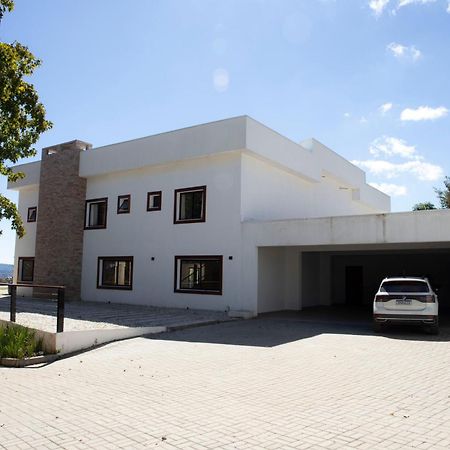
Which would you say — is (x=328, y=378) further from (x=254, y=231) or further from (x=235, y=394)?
(x=254, y=231)

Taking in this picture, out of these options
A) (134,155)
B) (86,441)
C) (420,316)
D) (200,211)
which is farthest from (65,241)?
(86,441)

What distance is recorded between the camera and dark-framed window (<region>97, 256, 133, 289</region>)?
21.0 metres

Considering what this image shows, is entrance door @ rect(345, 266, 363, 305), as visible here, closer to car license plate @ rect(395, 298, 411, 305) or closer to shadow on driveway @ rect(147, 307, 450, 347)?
shadow on driveway @ rect(147, 307, 450, 347)

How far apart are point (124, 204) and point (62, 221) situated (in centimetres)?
390

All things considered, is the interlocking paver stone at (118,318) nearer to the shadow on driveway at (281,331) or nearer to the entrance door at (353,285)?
the shadow on driveway at (281,331)

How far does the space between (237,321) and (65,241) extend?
11481 mm

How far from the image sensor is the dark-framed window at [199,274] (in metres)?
17.8

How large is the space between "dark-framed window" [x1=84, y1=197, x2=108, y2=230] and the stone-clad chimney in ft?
0.95

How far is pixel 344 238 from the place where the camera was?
49.9ft

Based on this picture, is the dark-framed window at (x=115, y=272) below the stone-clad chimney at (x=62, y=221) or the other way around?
below

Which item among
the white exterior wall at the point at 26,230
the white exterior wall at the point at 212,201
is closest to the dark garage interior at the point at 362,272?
the white exterior wall at the point at 212,201

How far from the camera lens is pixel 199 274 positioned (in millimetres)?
18469

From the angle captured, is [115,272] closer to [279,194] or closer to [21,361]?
[279,194]

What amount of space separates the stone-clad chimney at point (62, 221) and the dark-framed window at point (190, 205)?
6343 mm
